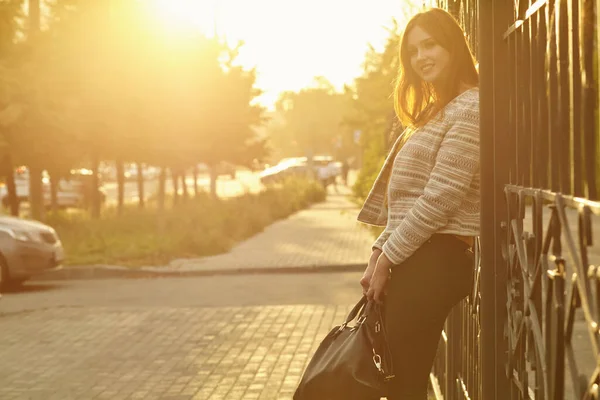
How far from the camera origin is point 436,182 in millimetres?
3684

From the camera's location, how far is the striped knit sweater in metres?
3.69

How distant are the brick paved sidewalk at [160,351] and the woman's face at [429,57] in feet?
11.0

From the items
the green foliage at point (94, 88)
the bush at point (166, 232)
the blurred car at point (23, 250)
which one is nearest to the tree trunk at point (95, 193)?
the green foliage at point (94, 88)

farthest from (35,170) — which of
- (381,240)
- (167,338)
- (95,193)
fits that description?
(381,240)

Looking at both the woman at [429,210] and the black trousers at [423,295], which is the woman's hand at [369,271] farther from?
the black trousers at [423,295]

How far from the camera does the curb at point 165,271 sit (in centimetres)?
1606

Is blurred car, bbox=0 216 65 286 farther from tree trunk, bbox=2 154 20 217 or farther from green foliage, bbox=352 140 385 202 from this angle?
tree trunk, bbox=2 154 20 217

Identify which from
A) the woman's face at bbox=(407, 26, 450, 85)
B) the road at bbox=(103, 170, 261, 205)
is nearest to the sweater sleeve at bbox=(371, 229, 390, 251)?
the woman's face at bbox=(407, 26, 450, 85)

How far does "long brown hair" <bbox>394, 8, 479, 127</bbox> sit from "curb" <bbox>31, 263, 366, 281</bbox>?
39.3ft

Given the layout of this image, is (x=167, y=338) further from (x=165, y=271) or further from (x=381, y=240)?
(x=165, y=271)

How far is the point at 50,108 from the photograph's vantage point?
24609mm

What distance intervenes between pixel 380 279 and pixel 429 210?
279 millimetres

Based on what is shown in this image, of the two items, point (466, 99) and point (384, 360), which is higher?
point (466, 99)

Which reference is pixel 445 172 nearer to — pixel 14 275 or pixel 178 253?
pixel 14 275
